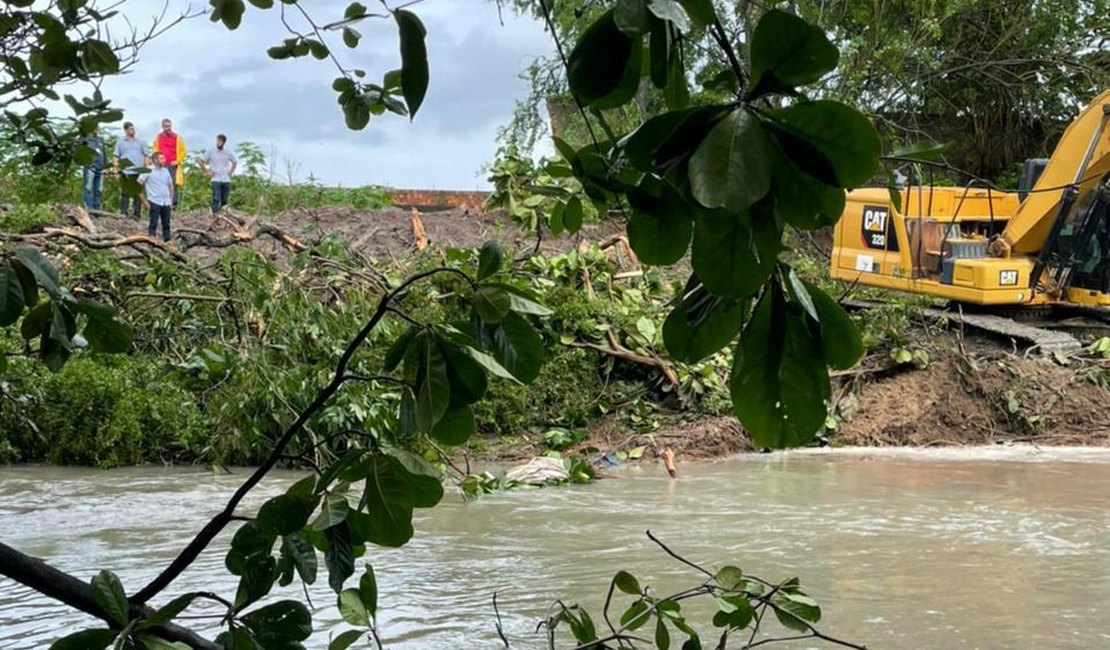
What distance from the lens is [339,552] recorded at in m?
1.45

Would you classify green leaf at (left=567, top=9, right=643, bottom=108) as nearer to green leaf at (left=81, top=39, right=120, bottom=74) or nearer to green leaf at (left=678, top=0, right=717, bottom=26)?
green leaf at (left=678, top=0, right=717, bottom=26)

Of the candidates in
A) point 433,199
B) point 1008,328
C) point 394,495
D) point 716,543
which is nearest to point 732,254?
point 394,495

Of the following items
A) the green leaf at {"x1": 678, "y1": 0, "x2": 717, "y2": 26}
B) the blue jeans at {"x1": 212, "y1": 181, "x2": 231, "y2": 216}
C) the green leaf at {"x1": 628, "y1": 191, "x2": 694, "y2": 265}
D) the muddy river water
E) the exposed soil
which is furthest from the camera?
the blue jeans at {"x1": 212, "y1": 181, "x2": 231, "y2": 216}

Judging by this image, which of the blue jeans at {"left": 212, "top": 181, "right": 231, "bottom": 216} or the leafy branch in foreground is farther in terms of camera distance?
the blue jeans at {"left": 212, "top": 181, "right": 231, "bottom": 216}

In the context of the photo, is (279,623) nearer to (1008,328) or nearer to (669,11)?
(669,11)

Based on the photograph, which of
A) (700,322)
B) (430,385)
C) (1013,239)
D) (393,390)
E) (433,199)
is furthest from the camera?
(433,199)

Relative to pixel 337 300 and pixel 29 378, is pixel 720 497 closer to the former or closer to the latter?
pixel 337 300

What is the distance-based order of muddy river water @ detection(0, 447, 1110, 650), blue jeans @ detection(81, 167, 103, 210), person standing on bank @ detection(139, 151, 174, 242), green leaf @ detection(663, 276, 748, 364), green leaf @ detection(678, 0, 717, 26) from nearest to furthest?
green leaf @ detection(678, 0, 717, 26) < green leaf @ detection(663, 276, 748, 364) < muddy river water @ detection(0, 447, 1110, 650) < person standing on bank @ detection(139, 151, 174, 242) < blue jeans @ detection(81, 167, 103, 210)

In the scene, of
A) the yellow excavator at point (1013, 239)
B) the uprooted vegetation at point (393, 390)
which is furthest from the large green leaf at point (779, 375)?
the yellow excavator at point (1013, 239)

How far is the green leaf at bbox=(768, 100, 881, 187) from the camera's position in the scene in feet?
3.04

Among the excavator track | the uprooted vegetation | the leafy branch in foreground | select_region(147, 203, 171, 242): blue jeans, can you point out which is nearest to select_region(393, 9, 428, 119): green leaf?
the leafy branch in foreground

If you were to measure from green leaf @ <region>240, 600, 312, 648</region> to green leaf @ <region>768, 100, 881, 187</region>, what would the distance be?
775 mm

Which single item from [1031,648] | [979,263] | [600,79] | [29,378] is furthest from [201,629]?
[979,263]

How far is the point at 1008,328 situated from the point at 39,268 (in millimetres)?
13277
